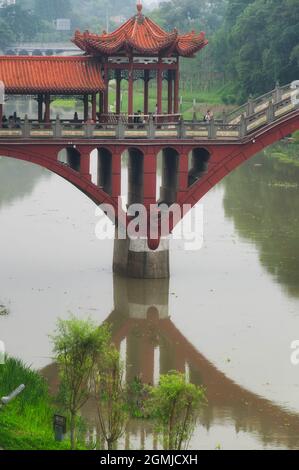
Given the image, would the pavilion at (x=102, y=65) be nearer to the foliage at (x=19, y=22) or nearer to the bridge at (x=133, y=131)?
the bridge at (x=133, y=131)

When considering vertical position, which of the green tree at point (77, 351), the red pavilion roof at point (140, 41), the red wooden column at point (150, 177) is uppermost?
the red pavilion roof at point (140, 41)

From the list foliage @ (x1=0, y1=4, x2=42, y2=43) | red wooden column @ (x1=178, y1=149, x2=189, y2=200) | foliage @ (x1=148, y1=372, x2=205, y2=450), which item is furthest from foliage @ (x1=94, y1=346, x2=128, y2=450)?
foliage @ (x1=0, y1=4, x2=42, y2=43)

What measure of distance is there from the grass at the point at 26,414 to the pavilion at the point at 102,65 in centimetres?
1765

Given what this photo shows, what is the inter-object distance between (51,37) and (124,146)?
14406 cm

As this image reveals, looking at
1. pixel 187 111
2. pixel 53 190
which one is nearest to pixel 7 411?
pixel 53 190

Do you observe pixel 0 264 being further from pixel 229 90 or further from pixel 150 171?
pixel 229 90

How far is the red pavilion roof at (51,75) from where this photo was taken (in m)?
51.2

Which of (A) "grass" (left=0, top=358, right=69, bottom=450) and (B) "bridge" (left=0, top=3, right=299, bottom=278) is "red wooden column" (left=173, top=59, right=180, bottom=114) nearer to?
(B) "bridge" (left=0, top=3, right=299, bottom=278)

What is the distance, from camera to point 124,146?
168 feet

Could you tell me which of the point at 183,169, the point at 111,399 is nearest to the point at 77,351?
the point at 111,399

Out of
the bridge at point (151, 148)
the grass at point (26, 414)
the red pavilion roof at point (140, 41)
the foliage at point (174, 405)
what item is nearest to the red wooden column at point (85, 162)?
the bridge at point (151, 148)

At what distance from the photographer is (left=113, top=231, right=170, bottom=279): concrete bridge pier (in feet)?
170

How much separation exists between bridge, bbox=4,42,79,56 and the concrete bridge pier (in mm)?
124484

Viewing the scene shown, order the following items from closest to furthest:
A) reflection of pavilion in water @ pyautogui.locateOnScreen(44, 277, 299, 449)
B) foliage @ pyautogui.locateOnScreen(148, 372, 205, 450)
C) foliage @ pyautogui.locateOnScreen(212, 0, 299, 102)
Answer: foliage @ pyautogui.locateOnScreen(148, 372, 205, 450) < reflection of pavilion in water @ pyautogui.locateOnScreen(44, 277, 299, 449) < foliage @ pyautogui.locateOnScreen(212, 0, 299, 102)
